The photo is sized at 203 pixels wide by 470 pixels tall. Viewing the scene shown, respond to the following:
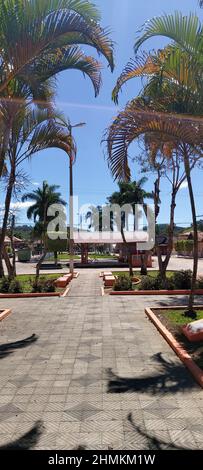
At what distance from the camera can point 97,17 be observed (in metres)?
5.95

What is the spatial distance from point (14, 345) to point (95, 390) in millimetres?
2642

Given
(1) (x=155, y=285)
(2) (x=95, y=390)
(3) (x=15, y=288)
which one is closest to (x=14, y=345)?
(2) (x=95, y=390)

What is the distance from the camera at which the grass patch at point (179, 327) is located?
6126 millimetres

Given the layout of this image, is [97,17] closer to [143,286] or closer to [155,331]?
[155,331]

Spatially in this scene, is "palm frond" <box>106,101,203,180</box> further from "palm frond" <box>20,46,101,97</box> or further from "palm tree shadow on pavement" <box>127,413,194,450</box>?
"palm tree shadow on pavement" <box>127,413,194,450</box>

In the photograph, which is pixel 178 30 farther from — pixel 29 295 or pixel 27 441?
pixel 29 295

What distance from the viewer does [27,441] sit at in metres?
3.53

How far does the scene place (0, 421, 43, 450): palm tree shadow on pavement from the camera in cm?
342

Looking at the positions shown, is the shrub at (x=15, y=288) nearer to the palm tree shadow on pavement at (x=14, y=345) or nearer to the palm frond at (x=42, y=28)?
the palm tree shadow on pavement at (x=14, y=345)

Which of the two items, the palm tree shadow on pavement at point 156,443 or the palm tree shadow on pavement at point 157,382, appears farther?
the palm tree shadow on pavement at point 157,382

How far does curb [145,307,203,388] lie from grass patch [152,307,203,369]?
0.28 ft

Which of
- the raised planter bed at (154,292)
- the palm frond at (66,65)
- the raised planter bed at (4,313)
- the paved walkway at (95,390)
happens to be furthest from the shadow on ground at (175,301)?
the palm frond at (66,65)

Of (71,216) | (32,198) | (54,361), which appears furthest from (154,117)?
(32,198)

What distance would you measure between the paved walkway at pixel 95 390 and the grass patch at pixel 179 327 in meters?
0.28
